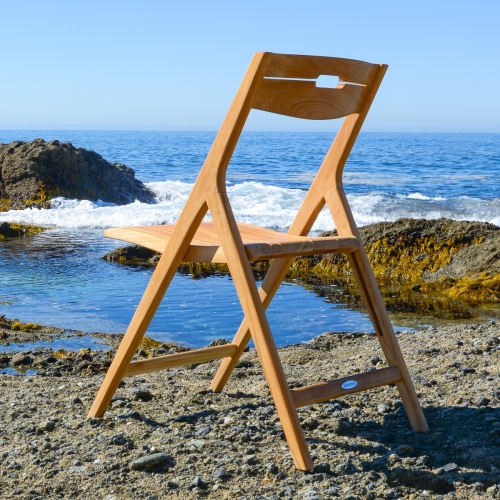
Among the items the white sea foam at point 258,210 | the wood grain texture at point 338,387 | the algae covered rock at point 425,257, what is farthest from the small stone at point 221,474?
the white sea foam at point 258,210

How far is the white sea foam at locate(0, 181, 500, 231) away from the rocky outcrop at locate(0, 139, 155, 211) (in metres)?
0.38

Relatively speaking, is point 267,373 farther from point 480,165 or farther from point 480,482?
point 480,165

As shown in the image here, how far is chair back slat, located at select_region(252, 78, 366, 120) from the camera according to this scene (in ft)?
9.59

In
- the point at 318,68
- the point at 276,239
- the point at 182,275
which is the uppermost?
the point at 318,68

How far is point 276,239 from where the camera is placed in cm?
326

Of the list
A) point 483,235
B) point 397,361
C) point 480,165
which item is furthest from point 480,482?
point 480,165

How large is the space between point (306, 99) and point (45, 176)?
49.0ft

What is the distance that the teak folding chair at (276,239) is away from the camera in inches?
114

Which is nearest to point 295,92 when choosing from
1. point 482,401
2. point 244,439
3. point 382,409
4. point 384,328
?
point 384,328

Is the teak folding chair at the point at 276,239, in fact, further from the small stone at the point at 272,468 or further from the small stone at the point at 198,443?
the small stone at the point at 198,443

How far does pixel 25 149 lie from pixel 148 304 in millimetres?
15115

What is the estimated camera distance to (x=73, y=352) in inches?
227

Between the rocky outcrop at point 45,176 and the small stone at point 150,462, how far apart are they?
45.8 ft

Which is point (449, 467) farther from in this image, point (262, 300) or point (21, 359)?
point (21, 359)
